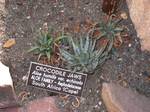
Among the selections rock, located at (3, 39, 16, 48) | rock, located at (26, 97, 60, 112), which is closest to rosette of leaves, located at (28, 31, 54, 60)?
rock, located at (3, 39, 16, 48)

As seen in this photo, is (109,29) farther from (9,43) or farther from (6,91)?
(6,91)

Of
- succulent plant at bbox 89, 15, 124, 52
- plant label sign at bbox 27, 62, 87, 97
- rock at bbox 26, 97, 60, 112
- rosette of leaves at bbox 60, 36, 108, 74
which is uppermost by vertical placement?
succulent plant at bbox 89, 15, 124, 52

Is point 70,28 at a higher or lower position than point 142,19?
lower

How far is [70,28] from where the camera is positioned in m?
3.64

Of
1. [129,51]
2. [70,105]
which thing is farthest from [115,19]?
[70,105]

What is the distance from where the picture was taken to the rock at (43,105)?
3.33 meters

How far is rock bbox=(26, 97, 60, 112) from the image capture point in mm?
3328

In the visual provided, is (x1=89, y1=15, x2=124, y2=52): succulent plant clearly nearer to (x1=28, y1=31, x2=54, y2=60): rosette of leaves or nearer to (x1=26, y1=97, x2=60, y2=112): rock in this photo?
(x1=28, y1=31, x2=54, y2=60): rosette of leaves

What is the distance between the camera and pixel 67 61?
343 centimetres

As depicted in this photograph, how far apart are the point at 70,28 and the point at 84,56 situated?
36cm

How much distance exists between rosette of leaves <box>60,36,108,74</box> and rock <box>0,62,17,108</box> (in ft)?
1.52

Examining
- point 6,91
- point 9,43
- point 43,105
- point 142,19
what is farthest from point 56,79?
point 142,19

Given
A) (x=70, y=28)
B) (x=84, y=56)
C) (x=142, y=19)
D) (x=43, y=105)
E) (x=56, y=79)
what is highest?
(x=142, y=19)

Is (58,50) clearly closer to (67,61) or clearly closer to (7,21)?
(67,61)
